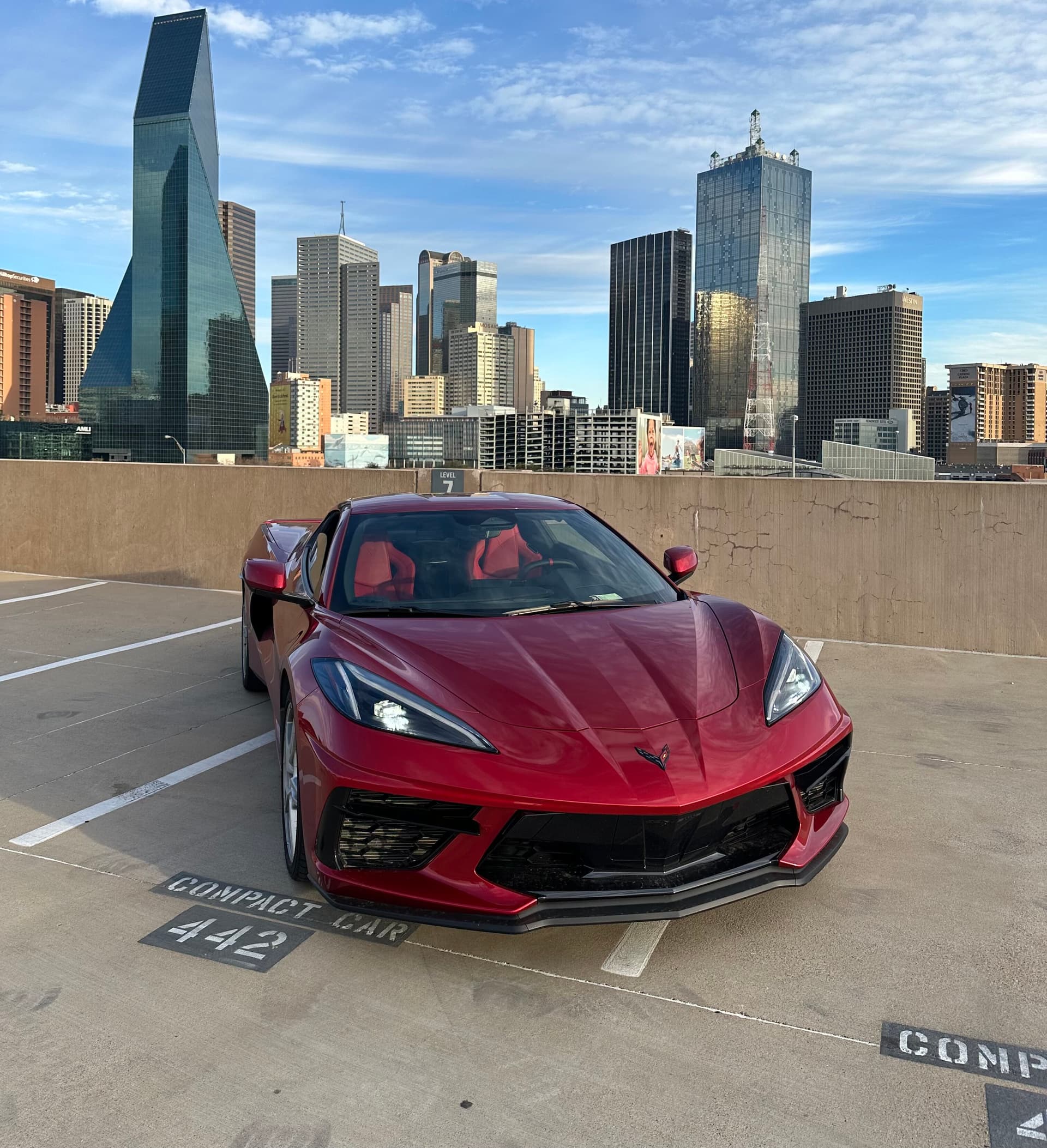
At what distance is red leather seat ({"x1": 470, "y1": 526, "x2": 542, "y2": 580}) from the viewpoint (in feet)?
13.8

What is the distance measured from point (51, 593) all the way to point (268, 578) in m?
7.50

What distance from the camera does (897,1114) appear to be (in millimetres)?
2373

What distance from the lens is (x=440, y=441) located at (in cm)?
13350

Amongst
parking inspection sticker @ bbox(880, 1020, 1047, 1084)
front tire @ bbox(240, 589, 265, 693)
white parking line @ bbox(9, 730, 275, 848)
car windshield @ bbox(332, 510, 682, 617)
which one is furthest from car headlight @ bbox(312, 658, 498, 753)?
front tire @ bbox(240, 589, 265, 693)

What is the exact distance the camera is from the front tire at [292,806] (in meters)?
3.45

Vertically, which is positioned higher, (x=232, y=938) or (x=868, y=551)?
(x=868, y=551)

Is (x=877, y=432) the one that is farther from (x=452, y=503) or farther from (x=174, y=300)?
(x=452, y=503)

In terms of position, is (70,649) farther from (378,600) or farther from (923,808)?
(923,808)

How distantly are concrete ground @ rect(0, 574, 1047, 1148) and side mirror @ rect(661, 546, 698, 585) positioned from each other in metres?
1.21

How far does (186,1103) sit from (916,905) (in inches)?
93.0

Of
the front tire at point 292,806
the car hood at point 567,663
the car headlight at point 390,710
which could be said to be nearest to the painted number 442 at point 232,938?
the front tire at point 292,806

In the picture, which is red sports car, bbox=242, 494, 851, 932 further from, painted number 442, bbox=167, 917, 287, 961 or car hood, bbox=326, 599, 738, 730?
painted number 442, bbox=167, 917, 287, 961

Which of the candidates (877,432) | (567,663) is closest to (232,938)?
(567,663)

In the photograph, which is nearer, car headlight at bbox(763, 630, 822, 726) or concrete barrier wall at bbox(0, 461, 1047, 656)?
car headlight at bbox(763, 630, 822, 726)
